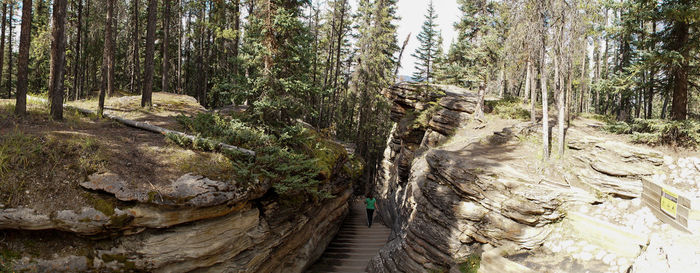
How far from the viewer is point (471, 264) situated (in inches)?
362

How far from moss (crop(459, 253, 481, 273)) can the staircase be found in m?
5.63

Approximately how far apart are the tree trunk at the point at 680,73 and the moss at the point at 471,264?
8872 mm

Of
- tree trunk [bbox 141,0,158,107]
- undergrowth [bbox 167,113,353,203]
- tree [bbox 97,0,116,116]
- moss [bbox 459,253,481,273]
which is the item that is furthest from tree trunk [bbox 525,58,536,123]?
tree [bbox 97,0,116,116]

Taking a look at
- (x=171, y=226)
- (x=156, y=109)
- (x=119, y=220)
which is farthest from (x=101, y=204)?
(x=156, y=109)

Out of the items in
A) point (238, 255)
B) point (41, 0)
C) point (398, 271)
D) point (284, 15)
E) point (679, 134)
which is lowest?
point (398, 271)

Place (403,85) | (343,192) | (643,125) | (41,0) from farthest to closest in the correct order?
(41,0) → (403,85) → (343,192) → (643,125)

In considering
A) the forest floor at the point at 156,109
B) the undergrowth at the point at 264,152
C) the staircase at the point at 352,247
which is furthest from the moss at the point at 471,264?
the forest floor at the point at 156,109

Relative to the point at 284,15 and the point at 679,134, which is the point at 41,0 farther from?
the point at 679,134

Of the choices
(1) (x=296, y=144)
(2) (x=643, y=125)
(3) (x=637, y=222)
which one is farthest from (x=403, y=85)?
(3) (x=637, y=222)

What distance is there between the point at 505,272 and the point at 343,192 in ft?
35.9

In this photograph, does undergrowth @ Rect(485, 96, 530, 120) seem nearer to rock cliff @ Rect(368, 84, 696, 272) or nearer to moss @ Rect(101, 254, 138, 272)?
rock cliff @ Rect(368, 84, 696, 272)

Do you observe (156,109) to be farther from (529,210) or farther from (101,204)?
(529,210)

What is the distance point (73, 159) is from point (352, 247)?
1293 cm

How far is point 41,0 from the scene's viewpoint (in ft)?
A: 84.4
